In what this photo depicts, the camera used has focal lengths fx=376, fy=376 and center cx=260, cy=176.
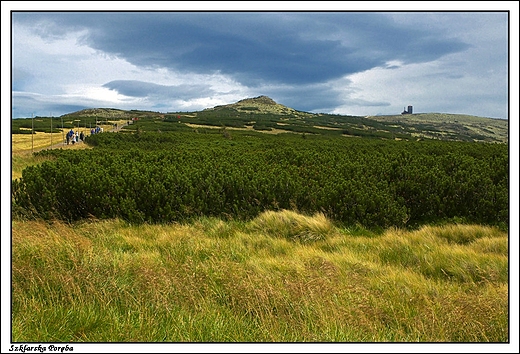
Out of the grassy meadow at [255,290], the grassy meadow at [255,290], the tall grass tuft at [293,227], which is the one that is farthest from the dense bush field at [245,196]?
the grassy meadow at [255,290]

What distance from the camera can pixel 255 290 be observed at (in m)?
3.73

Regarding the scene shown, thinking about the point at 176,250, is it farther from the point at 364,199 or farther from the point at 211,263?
the point at 364,199

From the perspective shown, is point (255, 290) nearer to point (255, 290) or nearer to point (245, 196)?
point (255, 290)

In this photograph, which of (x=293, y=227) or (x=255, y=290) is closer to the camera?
(x=255, y=290)

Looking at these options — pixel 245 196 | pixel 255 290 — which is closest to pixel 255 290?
pixel 255 290

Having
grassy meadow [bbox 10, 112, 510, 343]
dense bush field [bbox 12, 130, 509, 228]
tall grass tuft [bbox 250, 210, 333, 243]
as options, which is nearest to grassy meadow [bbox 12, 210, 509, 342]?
grassy meadow [bbox 10, 112, 510, 343]

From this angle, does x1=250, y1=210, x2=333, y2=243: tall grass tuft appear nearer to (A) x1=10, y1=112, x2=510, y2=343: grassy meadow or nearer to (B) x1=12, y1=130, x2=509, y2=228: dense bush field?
(A) x1=10, y1=112, x2=510, y2=343: grassy meadow

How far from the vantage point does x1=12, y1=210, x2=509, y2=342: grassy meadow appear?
318 cm

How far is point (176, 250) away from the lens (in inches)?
221

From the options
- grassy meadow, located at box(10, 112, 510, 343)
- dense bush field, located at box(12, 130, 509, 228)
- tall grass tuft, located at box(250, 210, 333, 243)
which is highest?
dense bush field, located at box(12, 130, 509, 228)

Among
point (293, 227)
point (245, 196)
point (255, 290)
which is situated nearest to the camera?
point (255, 290)

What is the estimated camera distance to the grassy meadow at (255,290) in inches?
125

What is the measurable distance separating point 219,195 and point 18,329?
546 centimetres

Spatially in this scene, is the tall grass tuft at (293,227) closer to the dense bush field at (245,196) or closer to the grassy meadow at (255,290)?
the grassy meadow at (255,290)
